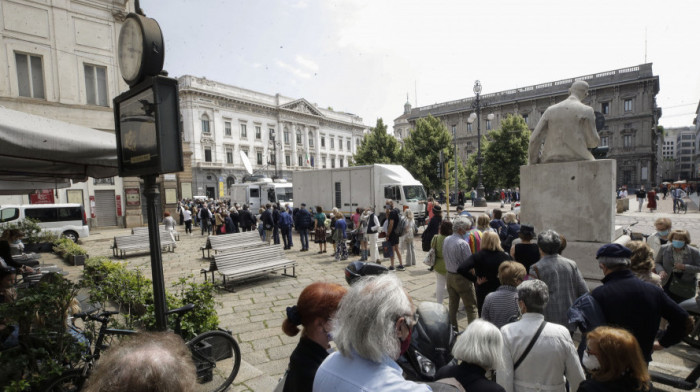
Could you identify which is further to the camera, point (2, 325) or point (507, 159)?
point (507, 159)

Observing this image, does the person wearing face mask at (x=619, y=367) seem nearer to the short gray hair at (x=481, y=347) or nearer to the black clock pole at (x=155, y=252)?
the short gray hair at (x=481, y=347)

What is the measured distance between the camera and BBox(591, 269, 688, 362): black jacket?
102 inches

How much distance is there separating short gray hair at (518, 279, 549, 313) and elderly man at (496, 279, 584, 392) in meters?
0.09

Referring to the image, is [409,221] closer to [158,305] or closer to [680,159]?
[158,305]

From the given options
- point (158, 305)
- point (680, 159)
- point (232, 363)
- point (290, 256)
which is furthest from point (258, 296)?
point (680, 159)

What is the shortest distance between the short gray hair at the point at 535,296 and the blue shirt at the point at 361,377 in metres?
1.51

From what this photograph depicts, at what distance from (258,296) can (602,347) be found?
6341 millimetres

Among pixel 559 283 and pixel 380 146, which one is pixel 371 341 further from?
pixel 380 146

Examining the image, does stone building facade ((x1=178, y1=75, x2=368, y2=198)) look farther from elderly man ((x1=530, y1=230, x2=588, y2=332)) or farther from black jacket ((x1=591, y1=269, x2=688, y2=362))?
black jacket ((x1=591, y1=269, x2=688, y2=362))

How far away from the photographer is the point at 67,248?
1106 cm

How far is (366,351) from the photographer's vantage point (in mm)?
1333

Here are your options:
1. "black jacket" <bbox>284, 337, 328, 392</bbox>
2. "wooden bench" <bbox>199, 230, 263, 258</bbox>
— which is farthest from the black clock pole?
"wooden bench" <bbox>199, 230, 263, 258</bbox>

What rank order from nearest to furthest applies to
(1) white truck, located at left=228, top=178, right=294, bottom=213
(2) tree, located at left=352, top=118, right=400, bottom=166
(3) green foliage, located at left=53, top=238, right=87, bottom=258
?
(3) green foliage, located at left=53, top=238, right=87, bottom=258 < (1) white truck, located at left=228, top=178, right=294, bottom=213 < (2) tree, located at left=352, top=118, right=400, bottom=166

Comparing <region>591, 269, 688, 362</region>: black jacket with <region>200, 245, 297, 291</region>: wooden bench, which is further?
<region>200, 245, 297, 291</region>: wooden bench
